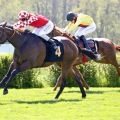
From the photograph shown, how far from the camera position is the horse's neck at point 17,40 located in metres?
13.7

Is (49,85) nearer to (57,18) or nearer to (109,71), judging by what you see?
(109,71)

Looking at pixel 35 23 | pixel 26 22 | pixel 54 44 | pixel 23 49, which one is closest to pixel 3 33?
pixel 23 49

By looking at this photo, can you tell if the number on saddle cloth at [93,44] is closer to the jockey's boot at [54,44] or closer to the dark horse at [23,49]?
the jockey's boot at [54,44]

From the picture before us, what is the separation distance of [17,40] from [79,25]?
4.83 metres

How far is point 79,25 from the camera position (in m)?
18.2

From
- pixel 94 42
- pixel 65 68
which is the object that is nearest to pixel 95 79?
pixel 94 42

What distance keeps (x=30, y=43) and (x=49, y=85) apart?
8226 millimetres

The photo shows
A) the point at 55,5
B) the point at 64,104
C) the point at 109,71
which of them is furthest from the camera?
the point at 55,5

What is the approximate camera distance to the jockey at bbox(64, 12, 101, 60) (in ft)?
56.8

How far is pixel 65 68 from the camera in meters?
14.5

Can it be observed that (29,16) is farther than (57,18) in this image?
No

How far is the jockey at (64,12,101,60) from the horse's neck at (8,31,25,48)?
12.1 ft

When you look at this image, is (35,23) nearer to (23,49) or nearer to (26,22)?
(26,22)

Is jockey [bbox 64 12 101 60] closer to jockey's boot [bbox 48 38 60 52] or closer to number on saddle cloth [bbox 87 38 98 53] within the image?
number on saddle cloth [bbox 87 38 98 53]
